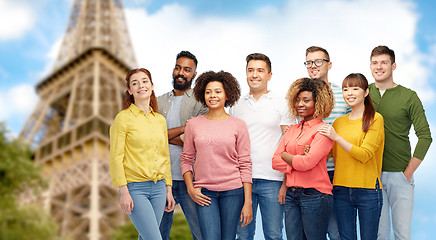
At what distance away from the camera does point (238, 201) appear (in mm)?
3182

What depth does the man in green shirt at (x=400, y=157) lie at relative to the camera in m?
3.56

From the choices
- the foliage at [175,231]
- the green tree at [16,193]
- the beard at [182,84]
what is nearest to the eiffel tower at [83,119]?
the green tree at [16,193]

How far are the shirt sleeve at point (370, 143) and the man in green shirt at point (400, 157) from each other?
33 centimetres

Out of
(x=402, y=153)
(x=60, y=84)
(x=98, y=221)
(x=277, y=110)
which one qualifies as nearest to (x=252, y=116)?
(x=277, y=110)

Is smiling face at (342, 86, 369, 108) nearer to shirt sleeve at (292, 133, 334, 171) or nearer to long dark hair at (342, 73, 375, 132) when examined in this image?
long dark hair at (342, 73, 375, 132)

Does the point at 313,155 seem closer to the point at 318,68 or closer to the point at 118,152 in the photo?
the point at 318,68

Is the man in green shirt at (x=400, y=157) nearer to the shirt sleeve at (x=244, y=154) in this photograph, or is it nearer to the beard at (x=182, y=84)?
the shirt sleeve at (x=244, y=154)

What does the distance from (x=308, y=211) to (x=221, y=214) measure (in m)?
0.60

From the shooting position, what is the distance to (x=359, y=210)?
10.7ft

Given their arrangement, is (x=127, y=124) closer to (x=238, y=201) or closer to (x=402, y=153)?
(x=238, y=201)

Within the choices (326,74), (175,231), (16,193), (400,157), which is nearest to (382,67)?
(326,74)

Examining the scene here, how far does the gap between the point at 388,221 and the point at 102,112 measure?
18331 millimetres

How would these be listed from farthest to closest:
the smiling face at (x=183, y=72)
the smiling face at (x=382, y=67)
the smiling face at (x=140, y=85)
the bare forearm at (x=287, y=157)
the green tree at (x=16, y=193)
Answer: the green tree at (x=16, y=193) → the smiling face at (x=183, y=72) → the smiling face at (x=382, y=67) → the smiling face at (x=140, y=85) → the bare forearm at (x=287, y=157)

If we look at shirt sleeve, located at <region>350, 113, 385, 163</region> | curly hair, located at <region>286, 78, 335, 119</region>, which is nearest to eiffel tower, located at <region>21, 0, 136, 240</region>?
curly hair, located at <region>286, 78, 335, 119</region>
